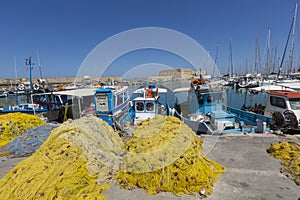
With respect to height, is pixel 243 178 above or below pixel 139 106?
below

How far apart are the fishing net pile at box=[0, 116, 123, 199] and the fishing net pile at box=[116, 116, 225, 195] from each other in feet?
2.05

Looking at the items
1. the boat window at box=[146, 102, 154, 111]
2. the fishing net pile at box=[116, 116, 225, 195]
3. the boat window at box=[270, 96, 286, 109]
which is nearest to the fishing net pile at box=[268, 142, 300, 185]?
the fishing net pile at box=[116, 116, 225, 195]

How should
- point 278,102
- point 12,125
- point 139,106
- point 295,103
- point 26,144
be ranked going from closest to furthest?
point 26,144, point 12,125, point 295,103, point 278,102, point 139,106

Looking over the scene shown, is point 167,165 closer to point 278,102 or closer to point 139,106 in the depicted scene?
point 139,106

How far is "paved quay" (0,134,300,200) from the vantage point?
316 centimetres

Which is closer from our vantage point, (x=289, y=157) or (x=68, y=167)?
(x=68, y=167)

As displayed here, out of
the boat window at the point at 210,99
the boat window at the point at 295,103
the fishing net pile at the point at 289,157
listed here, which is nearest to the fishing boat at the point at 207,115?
the boat window at the point at 210,99

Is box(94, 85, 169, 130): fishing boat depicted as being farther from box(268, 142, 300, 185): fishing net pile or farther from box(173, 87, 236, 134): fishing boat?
box(268, 142, 300, 185): fishing net pile

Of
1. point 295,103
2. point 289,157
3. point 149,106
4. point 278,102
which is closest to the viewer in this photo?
point 289,157

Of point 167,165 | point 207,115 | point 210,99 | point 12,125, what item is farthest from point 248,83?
point 12,125

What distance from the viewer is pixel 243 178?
12.1ft

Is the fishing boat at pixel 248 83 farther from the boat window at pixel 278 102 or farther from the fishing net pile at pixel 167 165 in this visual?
the fishing net pile at pixel 167 165

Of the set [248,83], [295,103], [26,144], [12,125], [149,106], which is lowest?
[26,144]

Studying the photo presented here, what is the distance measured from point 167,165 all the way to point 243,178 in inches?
79.5
